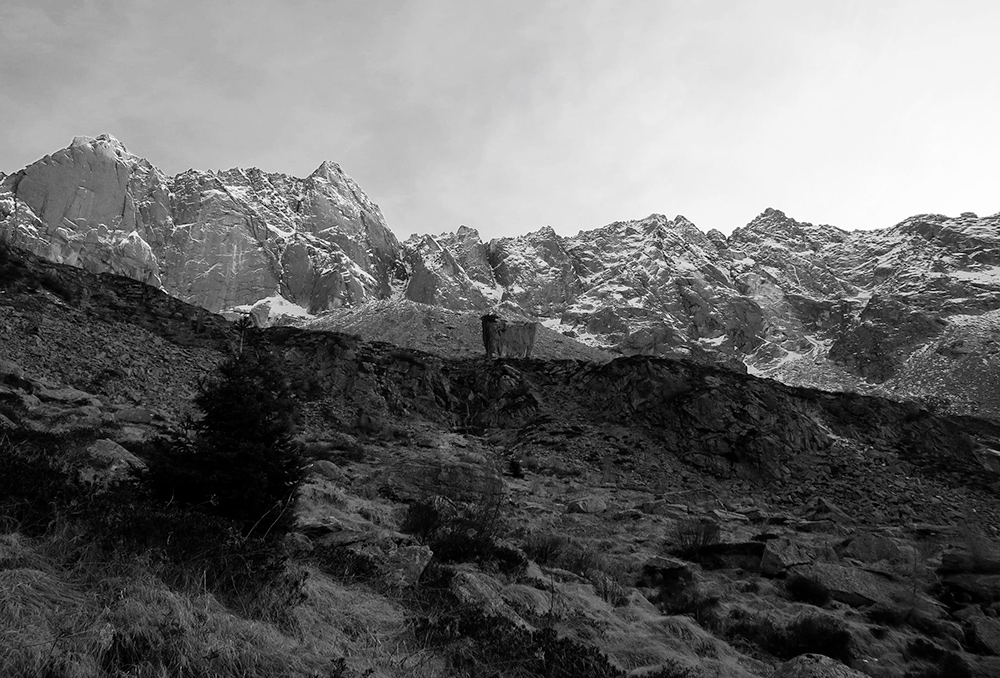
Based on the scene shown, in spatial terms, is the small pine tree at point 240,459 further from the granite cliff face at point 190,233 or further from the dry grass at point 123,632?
the granite cliff face at point 190,233

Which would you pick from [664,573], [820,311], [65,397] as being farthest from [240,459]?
[820,311]

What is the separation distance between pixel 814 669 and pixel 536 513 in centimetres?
1073

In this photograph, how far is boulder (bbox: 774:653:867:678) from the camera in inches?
280

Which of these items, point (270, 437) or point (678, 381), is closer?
point (270, 437)

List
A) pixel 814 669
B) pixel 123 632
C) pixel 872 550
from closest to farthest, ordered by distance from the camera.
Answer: pixel 123 632 < pixel 814 669 < pixel 872 550

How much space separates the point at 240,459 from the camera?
877cm

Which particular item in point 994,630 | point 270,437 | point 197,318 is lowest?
point 994,630

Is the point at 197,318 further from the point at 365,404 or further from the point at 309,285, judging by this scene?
the point at 309,285

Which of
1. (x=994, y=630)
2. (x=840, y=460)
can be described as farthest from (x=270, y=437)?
(x=840, y=460)

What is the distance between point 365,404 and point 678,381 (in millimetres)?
17590

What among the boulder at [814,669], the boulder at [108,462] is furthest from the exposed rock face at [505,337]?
the boulder at [814,669]

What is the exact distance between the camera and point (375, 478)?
16.7 m

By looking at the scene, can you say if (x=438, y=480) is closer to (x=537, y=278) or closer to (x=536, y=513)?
(x=536, y=513)

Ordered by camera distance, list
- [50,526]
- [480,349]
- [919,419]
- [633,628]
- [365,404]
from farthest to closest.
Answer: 1. [480,349]
2. [919,419]
3. [365,404]
4. [633,628]
5. [50,526]
